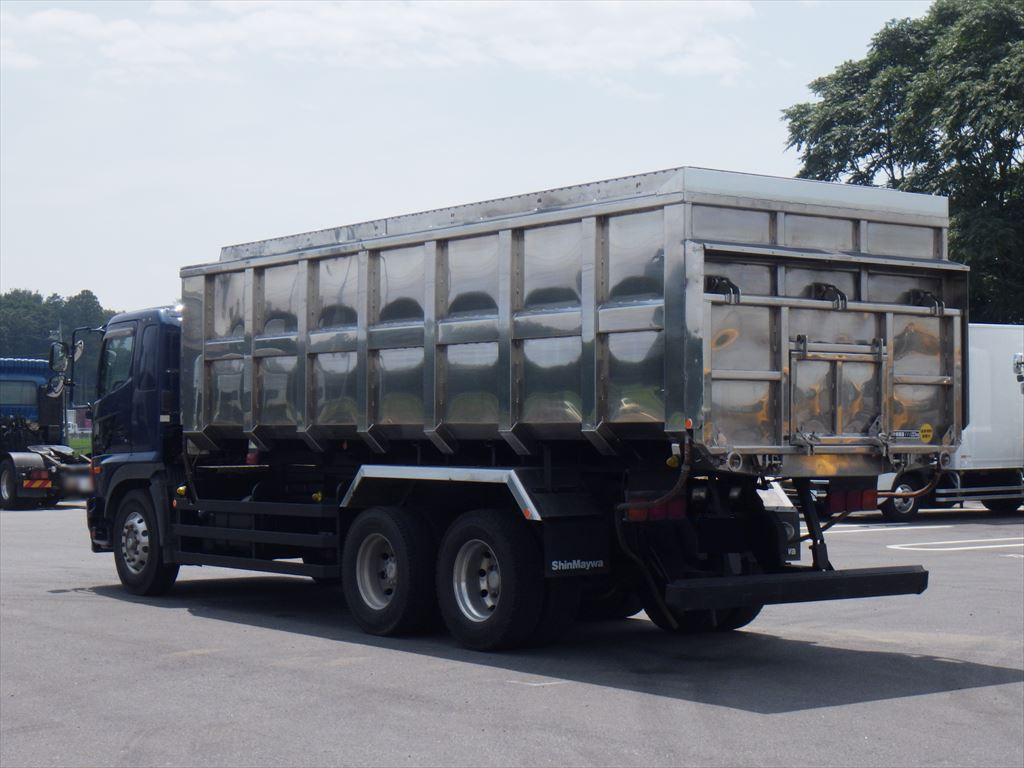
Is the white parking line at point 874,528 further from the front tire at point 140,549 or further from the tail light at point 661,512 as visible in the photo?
the tail light at point 661,512

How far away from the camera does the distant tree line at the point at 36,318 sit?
134 meters

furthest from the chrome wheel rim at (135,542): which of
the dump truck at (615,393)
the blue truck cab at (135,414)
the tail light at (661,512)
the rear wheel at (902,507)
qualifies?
the rear wheel at (902,507)

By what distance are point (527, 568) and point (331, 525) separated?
8.39ft

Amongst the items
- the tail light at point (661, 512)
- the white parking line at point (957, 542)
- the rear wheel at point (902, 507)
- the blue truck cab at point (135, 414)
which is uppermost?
the blue truck cab at point (135, 414)

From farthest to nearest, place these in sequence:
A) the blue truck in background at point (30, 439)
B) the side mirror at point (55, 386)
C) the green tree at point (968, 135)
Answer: the green tree at point (968, 135) < the blue truck in background at point (30, 439) < the side mirror at point (55, 386)

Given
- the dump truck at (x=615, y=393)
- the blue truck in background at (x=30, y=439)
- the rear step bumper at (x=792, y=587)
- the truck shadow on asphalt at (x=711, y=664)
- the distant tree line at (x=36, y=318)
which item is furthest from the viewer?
the distant tree line at (x=36, y=318)

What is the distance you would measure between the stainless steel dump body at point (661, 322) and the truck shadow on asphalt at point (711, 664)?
4.38 feet

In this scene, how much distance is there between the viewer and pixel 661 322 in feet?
30.3

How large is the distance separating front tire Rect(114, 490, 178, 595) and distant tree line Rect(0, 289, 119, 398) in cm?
11414

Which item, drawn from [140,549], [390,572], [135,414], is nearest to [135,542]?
[140,549]

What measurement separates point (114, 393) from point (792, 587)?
7.90m

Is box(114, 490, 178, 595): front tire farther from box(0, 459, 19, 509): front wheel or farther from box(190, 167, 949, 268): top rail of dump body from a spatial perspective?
box(0, 459, 19, 509): front wheel

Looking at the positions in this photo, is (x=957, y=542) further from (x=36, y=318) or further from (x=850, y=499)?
(x=36, y=318)

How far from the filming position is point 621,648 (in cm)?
1059
